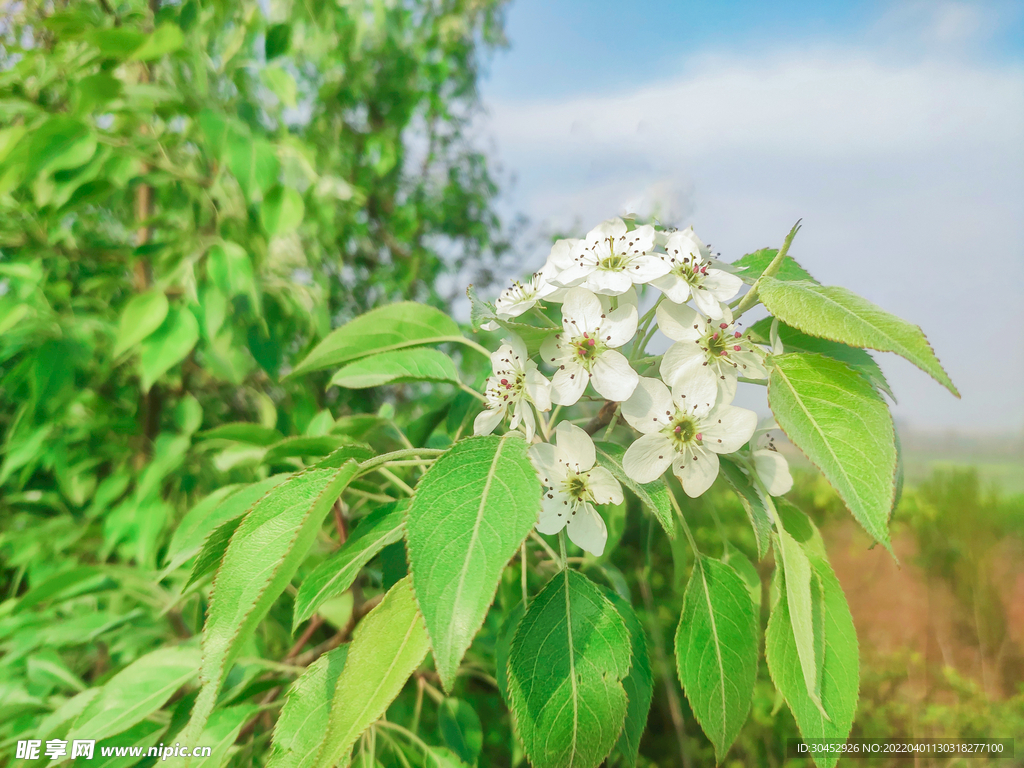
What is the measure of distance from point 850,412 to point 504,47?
3581mm

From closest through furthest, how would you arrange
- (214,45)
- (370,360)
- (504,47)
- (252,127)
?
(370,360), (252,127), (214,45), (504,47)

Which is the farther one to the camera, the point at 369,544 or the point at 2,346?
the point at 2,346

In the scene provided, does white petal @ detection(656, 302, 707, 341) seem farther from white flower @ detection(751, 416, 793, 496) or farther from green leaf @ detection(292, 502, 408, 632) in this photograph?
green leaf @ detection(292, 502, 408, 632)

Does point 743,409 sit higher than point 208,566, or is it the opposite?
point 743,409

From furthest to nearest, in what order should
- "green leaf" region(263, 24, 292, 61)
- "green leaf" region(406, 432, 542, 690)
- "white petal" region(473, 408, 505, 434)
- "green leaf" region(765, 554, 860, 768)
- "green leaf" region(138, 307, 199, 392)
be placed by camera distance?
"green leaf" region(263, 24, 292, 61) → "green leaf" region(138, 307, 199, 392) → "white petal" region(473, 408, 505, 434) → "green leaf" region(765, 554, 860, 768) → "green leaf" region(406, 432, 542, 690)

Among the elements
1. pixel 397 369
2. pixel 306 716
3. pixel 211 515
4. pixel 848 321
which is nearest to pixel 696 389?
pixel 848 321

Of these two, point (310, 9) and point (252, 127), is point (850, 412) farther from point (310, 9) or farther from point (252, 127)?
point (310, 9)

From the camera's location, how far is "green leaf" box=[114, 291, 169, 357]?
1.10 m

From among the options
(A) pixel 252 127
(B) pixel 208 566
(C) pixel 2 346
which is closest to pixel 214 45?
(A) pixel 252 127

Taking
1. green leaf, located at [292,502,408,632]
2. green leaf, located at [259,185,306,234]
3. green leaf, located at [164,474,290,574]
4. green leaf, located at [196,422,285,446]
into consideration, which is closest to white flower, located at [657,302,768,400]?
green leaf, located at [292,502,408,632]

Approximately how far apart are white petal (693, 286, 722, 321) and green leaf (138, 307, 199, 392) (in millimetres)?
959

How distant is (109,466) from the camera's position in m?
1.72

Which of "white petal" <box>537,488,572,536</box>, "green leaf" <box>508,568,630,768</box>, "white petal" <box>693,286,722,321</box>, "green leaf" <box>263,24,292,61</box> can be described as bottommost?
"green leaf" <box>508,568,630,768</box>

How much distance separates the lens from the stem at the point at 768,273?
0.54 m
